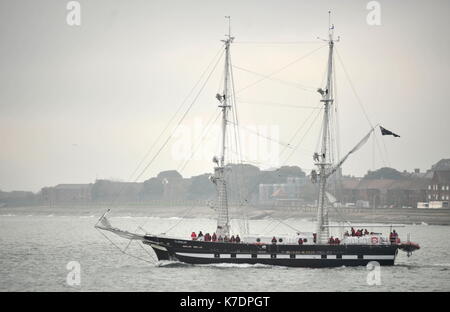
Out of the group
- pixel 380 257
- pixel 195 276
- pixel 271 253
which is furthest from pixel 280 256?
pixel 195 276

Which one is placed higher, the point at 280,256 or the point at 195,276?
the point at 280,256

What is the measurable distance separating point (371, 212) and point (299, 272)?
399 ft

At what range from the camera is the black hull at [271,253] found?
7631cm

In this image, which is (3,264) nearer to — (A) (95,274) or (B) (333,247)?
(A) (95,274)

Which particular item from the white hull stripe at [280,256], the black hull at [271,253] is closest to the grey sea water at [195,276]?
the black hull at [271,253]

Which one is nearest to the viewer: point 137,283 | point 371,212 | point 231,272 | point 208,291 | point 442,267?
point 208,291

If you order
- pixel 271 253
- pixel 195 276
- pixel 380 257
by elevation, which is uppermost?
pixel 271 253

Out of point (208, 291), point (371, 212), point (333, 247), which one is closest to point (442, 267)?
point (333, 247)

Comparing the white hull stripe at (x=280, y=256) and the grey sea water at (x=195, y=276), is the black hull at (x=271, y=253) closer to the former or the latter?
the white hull stripe at (x=280, y=256)

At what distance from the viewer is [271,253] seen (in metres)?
76.8

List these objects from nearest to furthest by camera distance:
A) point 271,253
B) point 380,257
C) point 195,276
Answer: point 195,276
point 271,253
point 380,257

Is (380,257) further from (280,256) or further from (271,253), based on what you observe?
(271,253)

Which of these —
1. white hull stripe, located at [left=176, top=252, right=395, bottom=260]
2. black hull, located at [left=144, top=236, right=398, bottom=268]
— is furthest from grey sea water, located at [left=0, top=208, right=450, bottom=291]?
white hull stripe, located at [left=176, top=252, right=395, bottom=260]
